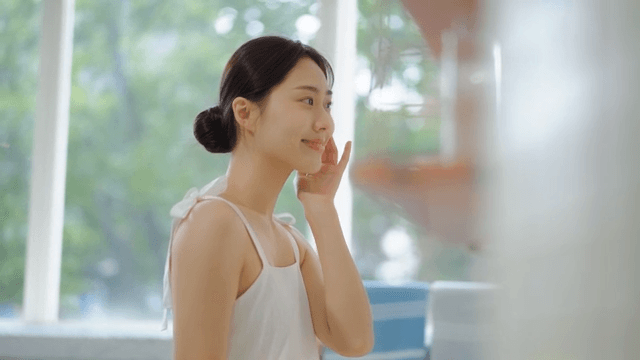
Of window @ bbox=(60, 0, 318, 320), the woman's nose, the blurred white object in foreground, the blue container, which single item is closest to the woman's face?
the woman's nose

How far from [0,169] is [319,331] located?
1.72 m

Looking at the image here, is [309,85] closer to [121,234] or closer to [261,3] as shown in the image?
[261,3]

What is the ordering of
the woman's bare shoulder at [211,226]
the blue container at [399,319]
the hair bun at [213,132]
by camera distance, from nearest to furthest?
1. the woman's bare shoulder at [211,226]
2. the hair bun at [213,132]
3. the blue container at [399,319]

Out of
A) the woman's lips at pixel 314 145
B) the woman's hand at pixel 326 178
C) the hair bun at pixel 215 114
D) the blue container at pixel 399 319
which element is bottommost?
the blue container at pixel 399 319

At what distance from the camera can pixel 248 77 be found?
28.2 inches

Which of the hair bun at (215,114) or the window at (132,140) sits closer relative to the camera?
the hair bun at (215,114)

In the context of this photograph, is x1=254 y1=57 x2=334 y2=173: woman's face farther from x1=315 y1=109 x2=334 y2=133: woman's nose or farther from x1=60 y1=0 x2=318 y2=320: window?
x1=60 y1=0 x2=318 y2=320: window

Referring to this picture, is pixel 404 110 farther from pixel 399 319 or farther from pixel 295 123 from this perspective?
pixel 399 319

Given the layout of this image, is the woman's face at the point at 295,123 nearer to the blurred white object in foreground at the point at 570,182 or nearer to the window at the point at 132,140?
the blurred white object in foreground at the point at 570,182

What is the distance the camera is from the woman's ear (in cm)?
71

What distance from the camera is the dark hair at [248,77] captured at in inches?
27.9

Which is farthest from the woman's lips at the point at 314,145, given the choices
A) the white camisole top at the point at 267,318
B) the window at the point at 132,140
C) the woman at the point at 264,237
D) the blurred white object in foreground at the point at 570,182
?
the window at the point at 132,140

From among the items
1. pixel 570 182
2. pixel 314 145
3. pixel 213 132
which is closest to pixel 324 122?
pixel 314 145

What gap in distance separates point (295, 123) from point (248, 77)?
3.2 inches
